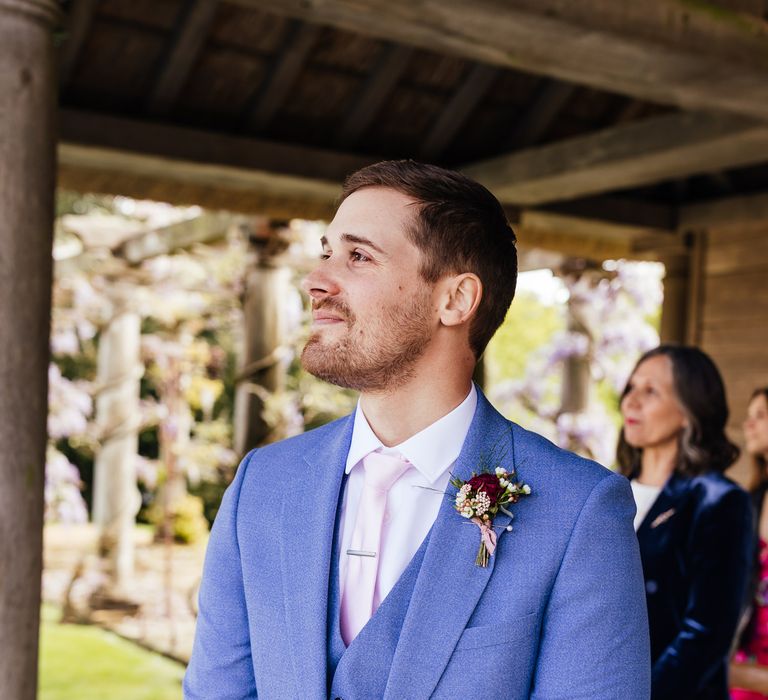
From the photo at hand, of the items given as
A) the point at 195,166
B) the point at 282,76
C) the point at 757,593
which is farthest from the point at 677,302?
the point at 757,593

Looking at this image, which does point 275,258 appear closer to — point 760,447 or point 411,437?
point 760,447

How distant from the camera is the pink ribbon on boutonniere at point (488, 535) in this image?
1.47m

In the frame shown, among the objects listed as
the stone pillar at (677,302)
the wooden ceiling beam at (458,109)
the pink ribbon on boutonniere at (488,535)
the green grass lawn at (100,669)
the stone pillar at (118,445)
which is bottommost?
the green grass lawn at (100,669)

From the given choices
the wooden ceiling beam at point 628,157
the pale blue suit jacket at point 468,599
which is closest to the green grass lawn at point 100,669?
the wooden ceiling beam at point 628,157

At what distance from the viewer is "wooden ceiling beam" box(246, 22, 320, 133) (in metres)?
4.39

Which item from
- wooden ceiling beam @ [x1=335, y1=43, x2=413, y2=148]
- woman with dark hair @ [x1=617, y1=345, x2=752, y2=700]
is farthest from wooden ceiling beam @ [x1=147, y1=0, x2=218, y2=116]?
woman with dark hair @ [x1=617, y1=345, x2=752, y2=700]

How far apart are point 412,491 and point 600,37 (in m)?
1.66

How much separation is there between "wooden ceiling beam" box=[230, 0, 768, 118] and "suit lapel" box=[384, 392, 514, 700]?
57.6 inches

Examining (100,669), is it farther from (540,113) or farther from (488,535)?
(488,535)

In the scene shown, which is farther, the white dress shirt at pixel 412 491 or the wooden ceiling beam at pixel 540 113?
the wooden ceiling beam at pixel 540 113

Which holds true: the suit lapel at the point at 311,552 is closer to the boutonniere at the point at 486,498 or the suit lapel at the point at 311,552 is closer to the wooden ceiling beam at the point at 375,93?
the boutonniere at the point at 486,498

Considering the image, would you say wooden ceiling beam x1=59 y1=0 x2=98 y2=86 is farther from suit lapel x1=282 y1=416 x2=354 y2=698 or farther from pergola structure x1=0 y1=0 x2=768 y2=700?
suit lapel x1=282 y1=416 x2=354 y2=698

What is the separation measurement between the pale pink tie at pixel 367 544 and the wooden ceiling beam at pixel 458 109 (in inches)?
135

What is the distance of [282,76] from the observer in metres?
4.50
